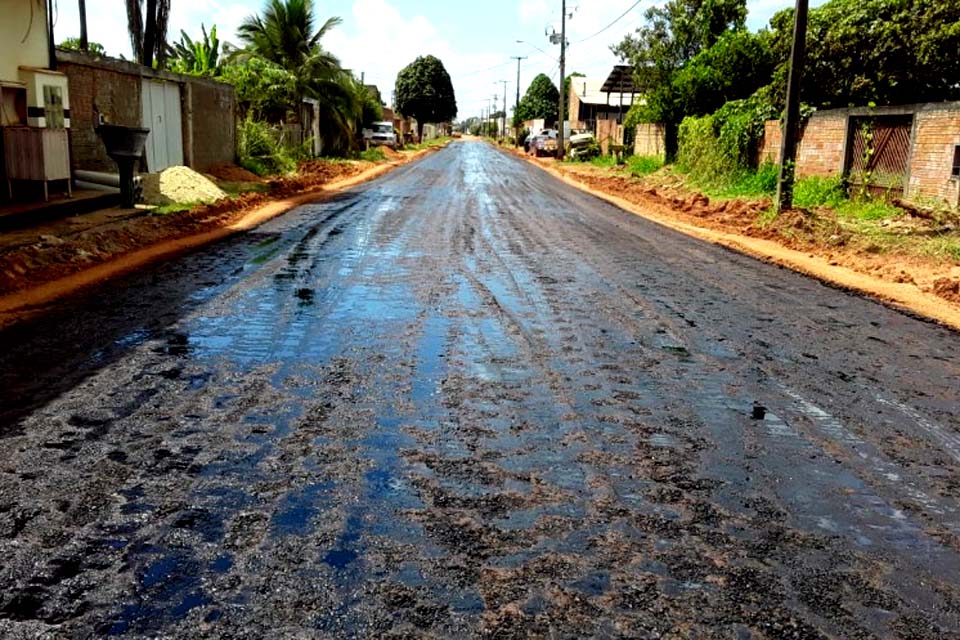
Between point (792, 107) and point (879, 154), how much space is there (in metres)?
2.22

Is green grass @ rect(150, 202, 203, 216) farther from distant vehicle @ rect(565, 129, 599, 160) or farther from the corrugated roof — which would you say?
the corrugated roof

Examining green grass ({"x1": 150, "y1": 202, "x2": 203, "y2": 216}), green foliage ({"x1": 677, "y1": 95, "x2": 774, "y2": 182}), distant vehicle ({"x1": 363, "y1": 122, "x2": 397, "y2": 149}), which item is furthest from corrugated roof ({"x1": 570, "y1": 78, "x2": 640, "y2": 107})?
green grass ({"x1": 150, "y1": 202, "x2": 203, "y2": 216})

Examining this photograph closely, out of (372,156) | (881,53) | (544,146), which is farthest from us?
(544,146)

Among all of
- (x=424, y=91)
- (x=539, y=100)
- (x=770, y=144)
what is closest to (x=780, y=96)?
(x=770, y=144)

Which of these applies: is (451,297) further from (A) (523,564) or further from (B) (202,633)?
(B) (202,633)

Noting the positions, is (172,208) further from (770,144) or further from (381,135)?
(381,135)

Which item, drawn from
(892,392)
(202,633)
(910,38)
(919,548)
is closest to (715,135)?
(910,38)

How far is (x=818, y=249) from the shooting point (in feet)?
47.2

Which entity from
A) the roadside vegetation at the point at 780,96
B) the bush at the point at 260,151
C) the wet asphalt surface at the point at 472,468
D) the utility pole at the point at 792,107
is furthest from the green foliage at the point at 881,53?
the bush at the point at 260,151

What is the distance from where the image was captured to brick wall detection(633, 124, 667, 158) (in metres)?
36.6

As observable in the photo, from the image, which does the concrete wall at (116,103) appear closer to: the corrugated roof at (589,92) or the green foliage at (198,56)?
the green foliage at (198,56)

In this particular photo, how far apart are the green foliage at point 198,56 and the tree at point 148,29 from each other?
5.86 m

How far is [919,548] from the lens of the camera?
3.75 m

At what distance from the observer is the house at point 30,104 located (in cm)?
1405
